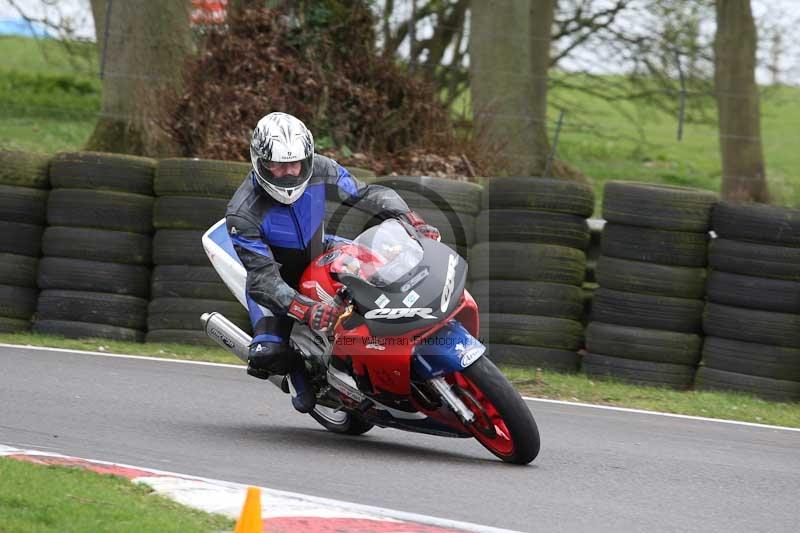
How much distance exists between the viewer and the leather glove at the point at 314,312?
20.0ft

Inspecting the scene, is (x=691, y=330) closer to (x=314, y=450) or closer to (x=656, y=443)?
(x=656, y=443)

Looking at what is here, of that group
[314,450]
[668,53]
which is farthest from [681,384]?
[668,53]

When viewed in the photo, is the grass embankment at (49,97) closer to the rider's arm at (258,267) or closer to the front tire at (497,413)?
the rider's arm at (258,267)

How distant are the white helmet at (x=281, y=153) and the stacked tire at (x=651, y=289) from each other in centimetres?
417

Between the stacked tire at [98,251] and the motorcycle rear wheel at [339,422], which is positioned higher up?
the stacked tire at [98,251]

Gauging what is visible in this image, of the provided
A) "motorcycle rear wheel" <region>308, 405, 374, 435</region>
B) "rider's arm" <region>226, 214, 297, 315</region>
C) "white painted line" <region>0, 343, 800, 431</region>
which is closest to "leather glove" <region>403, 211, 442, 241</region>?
"rider's arm" <region>226, 214, 297, 315</region>

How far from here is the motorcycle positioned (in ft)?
19.5

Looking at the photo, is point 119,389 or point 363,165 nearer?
point 119,389

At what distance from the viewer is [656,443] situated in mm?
7559

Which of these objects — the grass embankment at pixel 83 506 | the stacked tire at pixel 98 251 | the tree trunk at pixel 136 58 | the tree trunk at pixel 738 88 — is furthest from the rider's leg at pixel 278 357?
the tree trunk at pixel 738 88

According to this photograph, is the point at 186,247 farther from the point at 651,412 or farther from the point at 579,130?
the point at 579,130

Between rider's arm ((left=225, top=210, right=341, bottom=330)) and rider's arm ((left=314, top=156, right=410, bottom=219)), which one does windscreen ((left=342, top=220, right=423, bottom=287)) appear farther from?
rider's arm ((left=314, top=156, right=410, bottom=219))

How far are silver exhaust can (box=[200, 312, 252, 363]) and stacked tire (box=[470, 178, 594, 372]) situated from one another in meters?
3.42

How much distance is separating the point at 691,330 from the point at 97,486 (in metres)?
5.92
